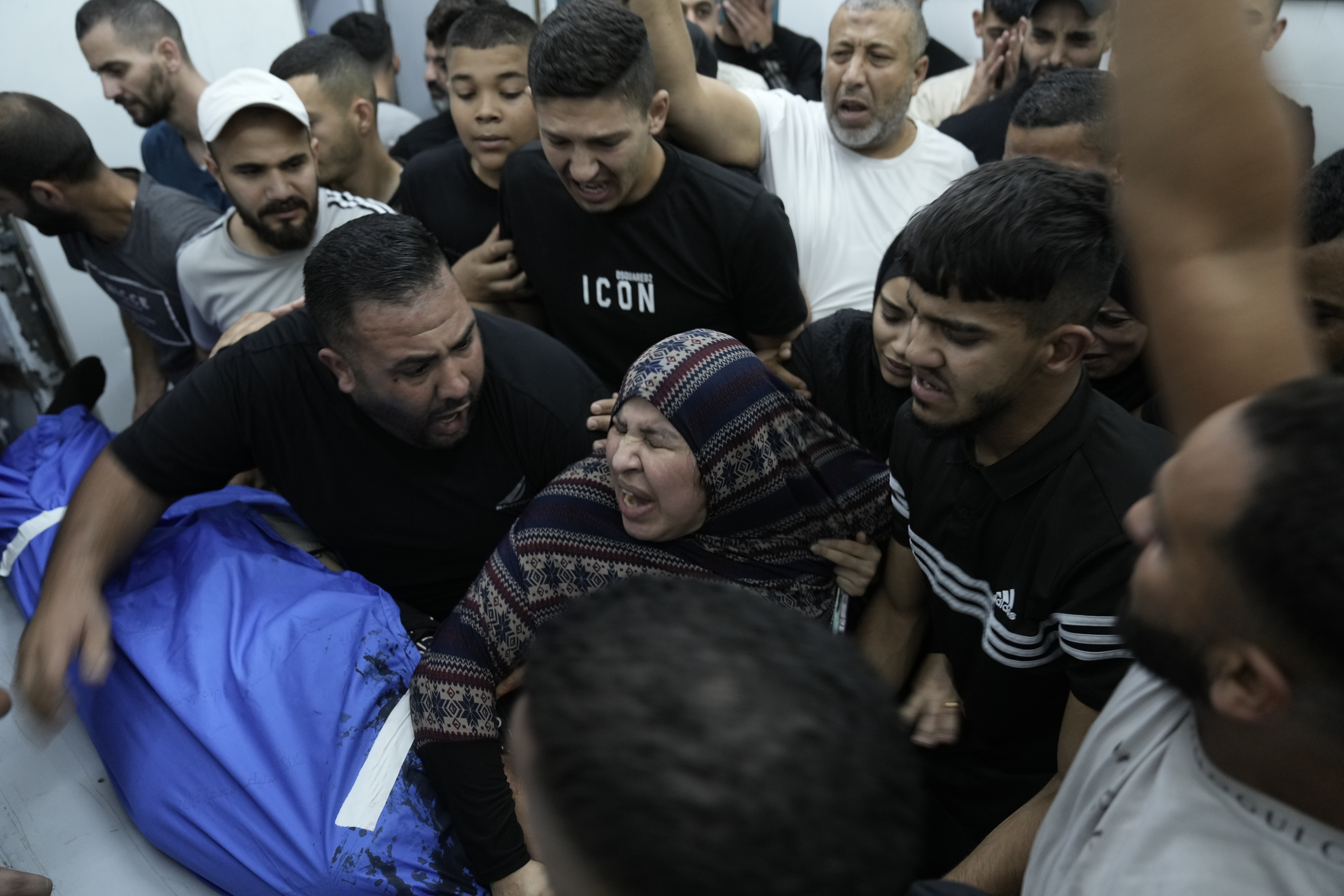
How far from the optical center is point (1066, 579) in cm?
112

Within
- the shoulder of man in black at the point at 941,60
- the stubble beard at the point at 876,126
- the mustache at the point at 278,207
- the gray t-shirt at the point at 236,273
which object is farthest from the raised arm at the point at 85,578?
the shoulder of man in black at the point at 941,60

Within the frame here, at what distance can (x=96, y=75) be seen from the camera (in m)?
3.30

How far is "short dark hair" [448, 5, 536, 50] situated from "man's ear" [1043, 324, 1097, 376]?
1948 mm

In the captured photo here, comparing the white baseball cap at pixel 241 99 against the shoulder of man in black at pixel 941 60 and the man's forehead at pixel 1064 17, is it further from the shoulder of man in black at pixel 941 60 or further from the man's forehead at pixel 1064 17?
the shoulder of man in black at pixel 941 60

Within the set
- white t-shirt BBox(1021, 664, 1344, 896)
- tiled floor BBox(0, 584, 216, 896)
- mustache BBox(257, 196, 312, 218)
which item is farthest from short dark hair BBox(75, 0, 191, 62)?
white t-shirt BBox(1021, 664, 1344, 896)

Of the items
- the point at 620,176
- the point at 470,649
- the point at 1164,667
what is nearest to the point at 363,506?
the point at 470,649

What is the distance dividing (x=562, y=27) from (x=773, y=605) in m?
1.72

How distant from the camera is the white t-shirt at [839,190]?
239cm

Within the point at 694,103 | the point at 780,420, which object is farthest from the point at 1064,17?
the point at 780,420

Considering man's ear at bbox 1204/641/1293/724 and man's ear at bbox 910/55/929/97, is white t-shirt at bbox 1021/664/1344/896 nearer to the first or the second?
man's ear at bbox 1204/641/1293/724

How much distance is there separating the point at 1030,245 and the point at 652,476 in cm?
69

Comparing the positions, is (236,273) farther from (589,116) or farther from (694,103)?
(694,103)

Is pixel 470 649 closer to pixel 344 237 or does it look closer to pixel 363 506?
pixel 363 506

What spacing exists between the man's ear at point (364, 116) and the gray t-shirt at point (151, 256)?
0.55m
